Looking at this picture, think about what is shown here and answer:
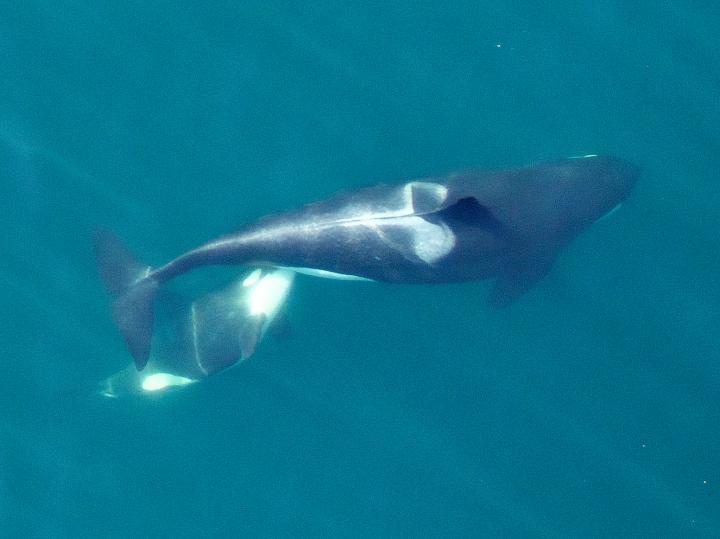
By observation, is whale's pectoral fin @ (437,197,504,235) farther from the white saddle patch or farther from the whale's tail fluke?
the whale's tail fluke

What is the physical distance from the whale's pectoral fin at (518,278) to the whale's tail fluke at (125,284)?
4340mm

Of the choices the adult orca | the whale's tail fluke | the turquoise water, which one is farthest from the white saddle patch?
the whale's tail fluke

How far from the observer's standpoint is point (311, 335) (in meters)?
10.2

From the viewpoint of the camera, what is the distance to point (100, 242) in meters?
9.23

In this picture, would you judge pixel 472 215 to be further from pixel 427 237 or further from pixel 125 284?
pixel 125 284

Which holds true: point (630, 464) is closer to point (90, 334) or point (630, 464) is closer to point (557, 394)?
point (557, 394)

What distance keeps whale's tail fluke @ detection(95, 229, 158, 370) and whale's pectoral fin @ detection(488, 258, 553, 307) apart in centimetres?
434

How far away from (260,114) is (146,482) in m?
5.21

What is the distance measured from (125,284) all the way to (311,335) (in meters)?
2.55

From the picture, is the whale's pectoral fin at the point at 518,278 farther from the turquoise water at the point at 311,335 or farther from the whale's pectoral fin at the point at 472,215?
the whale's pectoral fin at the point at 472,215

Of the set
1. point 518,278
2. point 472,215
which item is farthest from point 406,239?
point 518,278

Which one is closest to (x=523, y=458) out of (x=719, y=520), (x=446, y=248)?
(x=719, y=520)

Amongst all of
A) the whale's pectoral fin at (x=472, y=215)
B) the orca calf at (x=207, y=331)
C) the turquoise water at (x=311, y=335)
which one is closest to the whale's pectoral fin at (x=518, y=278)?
the turquoise water at (x=311, y=335)

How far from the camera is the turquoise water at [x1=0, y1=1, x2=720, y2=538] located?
32.7 ft
